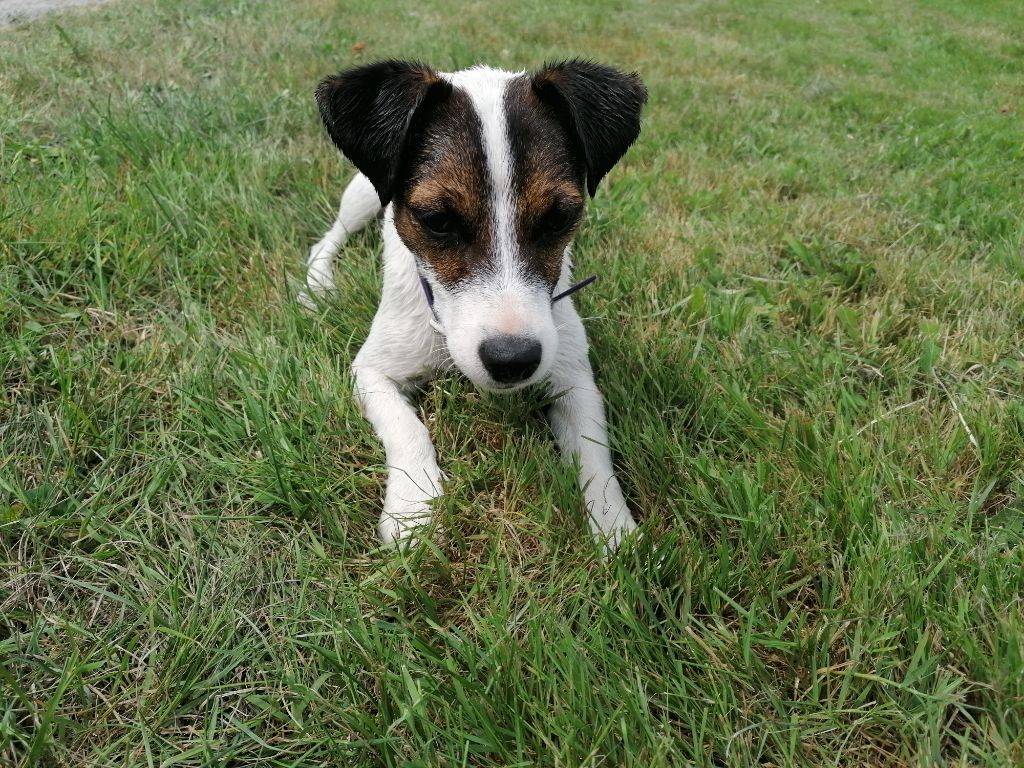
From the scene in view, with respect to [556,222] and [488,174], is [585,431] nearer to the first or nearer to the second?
[556,222]

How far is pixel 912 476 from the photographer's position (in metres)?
2.28

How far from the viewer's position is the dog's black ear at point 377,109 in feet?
7.79

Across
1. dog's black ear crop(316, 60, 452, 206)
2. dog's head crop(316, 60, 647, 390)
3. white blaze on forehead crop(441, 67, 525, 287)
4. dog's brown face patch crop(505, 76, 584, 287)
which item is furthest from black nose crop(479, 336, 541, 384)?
dog's black ear crop(316, 60, 452, 206)

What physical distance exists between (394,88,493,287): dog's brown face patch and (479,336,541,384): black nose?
337 millimetres

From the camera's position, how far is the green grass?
1.62 meters

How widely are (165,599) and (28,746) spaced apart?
1.43ft

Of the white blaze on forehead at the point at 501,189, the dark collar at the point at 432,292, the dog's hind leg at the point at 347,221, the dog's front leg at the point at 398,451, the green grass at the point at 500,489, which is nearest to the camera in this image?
the green grass at the point at 500,489

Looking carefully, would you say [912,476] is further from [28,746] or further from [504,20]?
[504,20]

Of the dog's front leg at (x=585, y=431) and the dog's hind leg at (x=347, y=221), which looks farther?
the dog's hind leg at (x=347, y=221)

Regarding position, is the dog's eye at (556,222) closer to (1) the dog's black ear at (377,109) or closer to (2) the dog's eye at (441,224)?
(2) the dog's eye at (441,224)

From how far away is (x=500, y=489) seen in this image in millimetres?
2355

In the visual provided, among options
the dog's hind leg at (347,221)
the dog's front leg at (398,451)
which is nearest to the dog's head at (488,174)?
the dog's front leg at (398,451)

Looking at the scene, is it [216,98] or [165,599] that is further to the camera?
[216,98]

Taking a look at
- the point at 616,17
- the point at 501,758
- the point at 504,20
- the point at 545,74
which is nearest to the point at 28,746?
the point at 501,758
